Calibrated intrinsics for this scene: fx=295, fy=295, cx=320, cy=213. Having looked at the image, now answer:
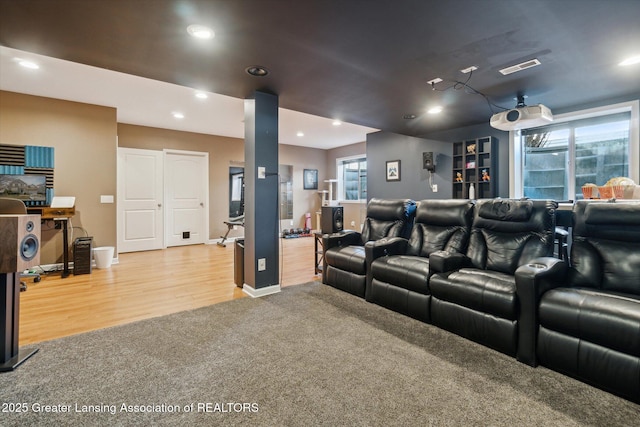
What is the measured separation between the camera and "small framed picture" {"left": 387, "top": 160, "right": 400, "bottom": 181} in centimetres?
633

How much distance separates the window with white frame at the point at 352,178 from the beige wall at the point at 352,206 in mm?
140

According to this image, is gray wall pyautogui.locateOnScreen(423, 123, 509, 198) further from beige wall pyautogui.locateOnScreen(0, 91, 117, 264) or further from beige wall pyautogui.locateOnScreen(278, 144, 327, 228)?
beige wall pyautogui.locateOnScreen(0, 91, 117, 264)

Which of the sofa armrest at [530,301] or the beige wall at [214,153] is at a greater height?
the beige wall at [214,153]

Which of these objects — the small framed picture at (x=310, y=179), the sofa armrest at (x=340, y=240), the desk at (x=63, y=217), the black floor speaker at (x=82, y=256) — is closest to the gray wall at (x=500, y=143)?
the sofa armrest at (x=340, y=240)

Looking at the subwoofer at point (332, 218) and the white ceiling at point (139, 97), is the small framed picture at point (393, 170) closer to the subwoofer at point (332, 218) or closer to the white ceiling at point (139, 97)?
the white ceiling at point (139, 97)

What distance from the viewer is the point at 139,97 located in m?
4.46

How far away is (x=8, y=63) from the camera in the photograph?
3342 millimetres

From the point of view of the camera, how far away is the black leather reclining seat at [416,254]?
2.68m

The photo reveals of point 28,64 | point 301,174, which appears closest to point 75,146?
point 28,64

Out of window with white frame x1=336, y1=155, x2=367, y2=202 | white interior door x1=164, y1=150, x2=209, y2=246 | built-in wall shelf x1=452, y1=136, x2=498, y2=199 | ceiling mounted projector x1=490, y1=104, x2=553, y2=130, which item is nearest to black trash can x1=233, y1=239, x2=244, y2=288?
ceiling mounted projector x1=490, y1=104, x2=553, y2=130

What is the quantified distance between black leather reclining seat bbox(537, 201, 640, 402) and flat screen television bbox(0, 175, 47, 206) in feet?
20.5

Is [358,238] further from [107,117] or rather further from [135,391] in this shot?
[107,117]

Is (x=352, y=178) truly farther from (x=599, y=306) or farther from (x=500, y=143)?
(x=599, y=306)

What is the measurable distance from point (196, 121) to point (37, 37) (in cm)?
375
